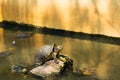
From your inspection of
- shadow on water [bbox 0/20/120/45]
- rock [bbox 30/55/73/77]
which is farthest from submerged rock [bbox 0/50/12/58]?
shadow on water [bbox 0/20/120/45]

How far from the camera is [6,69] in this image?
6891 mm

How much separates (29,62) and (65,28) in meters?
2.77

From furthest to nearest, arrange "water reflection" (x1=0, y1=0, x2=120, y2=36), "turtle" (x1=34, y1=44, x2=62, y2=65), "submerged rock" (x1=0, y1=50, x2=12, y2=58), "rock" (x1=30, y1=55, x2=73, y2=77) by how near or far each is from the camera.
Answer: "water reflection" (x1=0, y1=0, x2=120, y2=36), "submerged rock" (x1=0, y1=50, x2=12, y2=58), "turtle" (x1=34, y1=44, x2=62, y2=65), "rock" (x1=30, y1=55, x2=73, y2=77)

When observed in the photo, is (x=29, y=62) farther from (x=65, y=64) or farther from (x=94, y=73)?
(x=94, y=73)

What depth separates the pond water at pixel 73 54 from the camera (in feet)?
21.7

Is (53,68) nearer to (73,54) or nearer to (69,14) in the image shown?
(73,54)

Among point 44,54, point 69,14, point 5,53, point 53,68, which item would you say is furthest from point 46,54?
point 69,14

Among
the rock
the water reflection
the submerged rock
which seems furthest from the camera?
the water reflection

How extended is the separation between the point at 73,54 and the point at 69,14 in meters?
2.06

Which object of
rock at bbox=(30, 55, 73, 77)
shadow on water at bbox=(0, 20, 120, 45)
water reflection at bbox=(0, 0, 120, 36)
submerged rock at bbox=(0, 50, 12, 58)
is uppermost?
water reflection at bbox=(0, 0, 120, 36)

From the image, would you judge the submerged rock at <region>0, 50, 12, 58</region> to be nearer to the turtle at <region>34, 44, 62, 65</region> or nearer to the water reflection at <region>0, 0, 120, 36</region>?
the turtle at <region>34, 44, 62, 65</region>

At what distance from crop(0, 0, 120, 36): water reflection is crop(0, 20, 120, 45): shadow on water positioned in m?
0.12

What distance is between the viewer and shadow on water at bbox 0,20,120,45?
29.6 feet

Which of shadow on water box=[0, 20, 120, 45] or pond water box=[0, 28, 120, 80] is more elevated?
shadow on water box=[0, 20, 120, 45]
